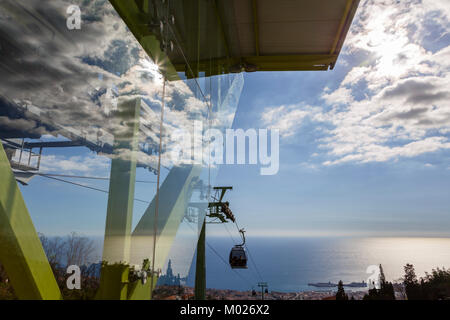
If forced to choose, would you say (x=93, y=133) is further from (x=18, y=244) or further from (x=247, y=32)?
(x=247, y=32)

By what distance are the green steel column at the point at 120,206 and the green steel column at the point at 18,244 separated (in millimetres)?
300

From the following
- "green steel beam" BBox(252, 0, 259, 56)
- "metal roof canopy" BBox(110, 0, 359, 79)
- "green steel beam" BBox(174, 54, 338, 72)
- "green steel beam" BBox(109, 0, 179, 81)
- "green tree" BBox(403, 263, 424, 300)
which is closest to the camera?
"green steel beam" BBox(109, 0, 179, 81)

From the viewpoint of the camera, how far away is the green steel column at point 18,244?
933mm

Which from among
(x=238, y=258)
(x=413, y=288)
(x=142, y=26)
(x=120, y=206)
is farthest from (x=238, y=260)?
(x=142, y=26)

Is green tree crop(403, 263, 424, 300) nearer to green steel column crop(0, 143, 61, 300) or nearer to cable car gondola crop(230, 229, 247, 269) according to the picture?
green steel column crop(0, 143, 61, 300)

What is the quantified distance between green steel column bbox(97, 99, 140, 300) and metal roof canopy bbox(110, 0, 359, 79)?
59 centimetres

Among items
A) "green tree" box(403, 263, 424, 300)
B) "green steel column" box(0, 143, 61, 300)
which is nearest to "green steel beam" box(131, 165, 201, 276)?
"green steel column" box(0, 143, 61, 300)

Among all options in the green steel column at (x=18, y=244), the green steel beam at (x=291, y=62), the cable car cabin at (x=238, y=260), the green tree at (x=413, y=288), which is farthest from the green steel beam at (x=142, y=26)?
the cable car cabin at (x=238, y=260)

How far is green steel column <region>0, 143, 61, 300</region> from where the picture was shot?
933 mm

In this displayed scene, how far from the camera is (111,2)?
1.47 meters

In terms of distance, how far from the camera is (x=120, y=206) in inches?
56.2

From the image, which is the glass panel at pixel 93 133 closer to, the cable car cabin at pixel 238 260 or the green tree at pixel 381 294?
the green tree at pixel 381 294
